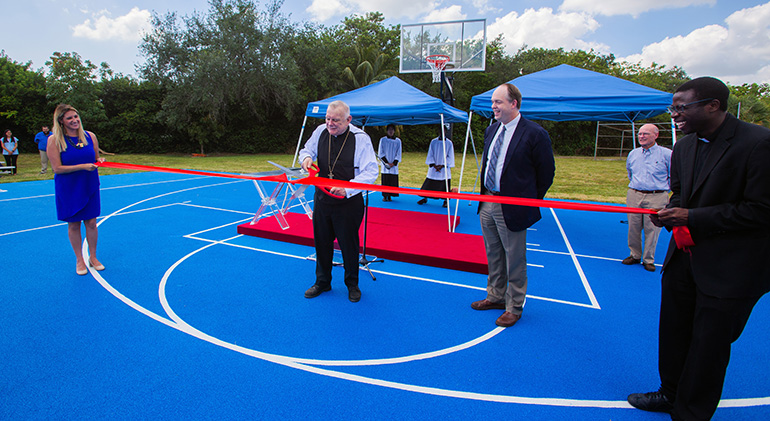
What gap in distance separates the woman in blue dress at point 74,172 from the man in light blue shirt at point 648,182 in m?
6.92

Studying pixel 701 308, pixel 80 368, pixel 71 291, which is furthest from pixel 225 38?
pixel 701 308

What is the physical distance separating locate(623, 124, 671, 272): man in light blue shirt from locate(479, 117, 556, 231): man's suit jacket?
9.78 ft

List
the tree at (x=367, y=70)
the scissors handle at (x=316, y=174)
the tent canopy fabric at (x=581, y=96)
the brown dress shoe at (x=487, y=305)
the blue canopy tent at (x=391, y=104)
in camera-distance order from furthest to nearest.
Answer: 1. the tree at (x=367, y=70)
2. the blue canopy tent at (x=391, y=104)
3. the tent canopy fabric at (x=581, y=96)
4. the brown dress shoe at (x=487, y=305)
5. the scissors handle at (x=316, y=174)

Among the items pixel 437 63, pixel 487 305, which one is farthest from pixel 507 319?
pixel 437 63

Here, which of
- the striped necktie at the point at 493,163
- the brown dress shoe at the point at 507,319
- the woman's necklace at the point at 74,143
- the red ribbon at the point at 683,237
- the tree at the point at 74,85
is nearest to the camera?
the red ribbon at the point at 683,237

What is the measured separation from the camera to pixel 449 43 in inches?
484

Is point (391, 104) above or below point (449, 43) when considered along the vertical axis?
below

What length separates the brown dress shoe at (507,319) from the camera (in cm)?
366

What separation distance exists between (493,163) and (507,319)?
1.47m

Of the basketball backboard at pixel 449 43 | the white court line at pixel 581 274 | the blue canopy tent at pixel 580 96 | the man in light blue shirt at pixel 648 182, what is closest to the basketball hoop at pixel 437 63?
the basketball backboard at pixel 449 43

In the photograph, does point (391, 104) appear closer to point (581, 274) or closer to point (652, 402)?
point (581, 274)

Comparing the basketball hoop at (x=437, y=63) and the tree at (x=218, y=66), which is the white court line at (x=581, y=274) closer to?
the basketball hoop at (x=437, y=63)

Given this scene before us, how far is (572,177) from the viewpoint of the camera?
16547 mm

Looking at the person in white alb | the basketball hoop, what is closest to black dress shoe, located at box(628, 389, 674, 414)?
the person in white alb
